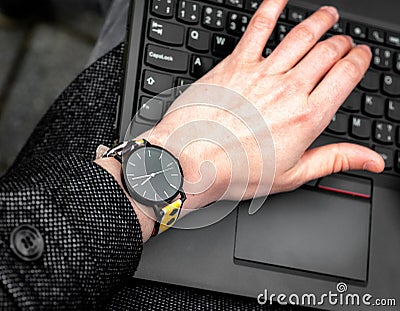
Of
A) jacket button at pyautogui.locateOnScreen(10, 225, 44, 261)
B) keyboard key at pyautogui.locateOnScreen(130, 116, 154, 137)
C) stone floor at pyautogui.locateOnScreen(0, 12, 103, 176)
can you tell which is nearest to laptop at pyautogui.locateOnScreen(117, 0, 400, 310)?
keyboard key at pyautogui.locateOnScreen(130, 116, 154, 137)

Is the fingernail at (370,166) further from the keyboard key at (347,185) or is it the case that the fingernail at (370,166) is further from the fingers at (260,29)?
the fingers at (260,29)

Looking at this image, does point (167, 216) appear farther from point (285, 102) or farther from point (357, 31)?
point (357, 31)

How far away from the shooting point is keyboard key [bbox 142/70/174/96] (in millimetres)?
645

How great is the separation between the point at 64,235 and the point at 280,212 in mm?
227

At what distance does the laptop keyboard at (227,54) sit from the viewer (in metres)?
0.65

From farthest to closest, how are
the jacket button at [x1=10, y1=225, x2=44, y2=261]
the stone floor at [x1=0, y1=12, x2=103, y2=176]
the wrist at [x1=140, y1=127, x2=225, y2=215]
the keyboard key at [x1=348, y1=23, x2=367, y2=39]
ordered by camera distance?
the stone floor at [x1=0, y1=12, x2=103, y2=176] < the keyboard key at [x1=348, y1=23, x2=367, y2=39] < the wrist at [x1=140, y1=127, x2=225, y2=215] < the jacket button at [x1=10, y1=225, x2=44, y2=261]

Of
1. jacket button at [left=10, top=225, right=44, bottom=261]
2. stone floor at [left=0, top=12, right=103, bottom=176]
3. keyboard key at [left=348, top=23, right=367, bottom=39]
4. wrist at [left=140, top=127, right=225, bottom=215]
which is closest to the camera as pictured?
jacket button at [left=10, top=225, right=44, bottom=261]

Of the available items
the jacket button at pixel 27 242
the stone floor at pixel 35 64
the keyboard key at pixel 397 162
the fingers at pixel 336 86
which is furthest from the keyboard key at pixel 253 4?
the stone floor at pixel 35 64

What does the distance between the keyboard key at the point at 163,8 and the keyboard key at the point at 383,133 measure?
24 cm

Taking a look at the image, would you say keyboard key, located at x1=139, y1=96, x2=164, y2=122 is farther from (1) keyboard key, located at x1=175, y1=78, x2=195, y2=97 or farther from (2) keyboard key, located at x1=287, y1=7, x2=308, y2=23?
(2) keyboard key, located at x1=287, y1=7, x2=308, y2=23

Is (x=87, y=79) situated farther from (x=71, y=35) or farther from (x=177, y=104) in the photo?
(x=71, y=35)

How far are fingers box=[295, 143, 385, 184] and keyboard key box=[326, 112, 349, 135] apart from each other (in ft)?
0.09

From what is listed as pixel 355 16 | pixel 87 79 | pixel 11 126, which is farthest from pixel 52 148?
pixel 11 126

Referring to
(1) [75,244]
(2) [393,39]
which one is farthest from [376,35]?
(1) [75,244]
